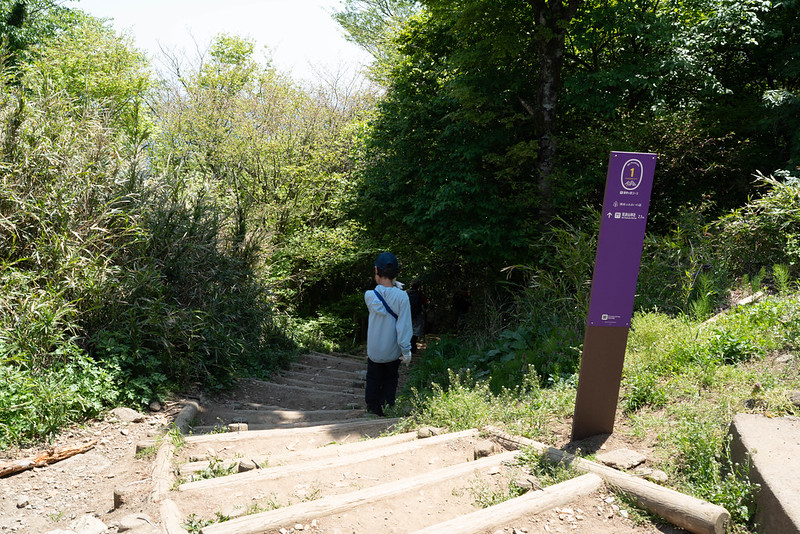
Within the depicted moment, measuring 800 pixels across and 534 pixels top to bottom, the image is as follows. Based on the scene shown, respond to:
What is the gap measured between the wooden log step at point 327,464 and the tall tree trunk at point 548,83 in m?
7.17

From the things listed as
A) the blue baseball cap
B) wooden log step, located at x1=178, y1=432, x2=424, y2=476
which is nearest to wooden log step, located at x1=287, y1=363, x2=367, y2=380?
the blue baseball cap

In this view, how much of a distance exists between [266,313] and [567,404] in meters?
6.25

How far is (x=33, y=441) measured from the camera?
483cm

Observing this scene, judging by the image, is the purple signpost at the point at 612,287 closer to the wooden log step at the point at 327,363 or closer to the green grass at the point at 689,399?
the green grass at the point at 689,399

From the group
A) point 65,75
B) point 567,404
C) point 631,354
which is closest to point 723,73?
point 631,354

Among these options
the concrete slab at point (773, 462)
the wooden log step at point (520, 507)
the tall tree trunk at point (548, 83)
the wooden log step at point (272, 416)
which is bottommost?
the wooden log step at point (272, 416)

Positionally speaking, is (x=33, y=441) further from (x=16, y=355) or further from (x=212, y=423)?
(x=212, y=423)

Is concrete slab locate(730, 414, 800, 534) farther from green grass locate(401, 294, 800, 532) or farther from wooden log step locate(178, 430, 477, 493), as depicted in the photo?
wooden log step locate(178, 430, 477, 493)

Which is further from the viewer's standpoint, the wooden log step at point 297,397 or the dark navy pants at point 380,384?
the wooden log step at point 297,397

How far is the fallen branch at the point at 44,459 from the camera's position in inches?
169

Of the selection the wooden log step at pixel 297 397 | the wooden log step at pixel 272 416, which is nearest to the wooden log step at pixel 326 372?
the wooden log step at pixel 297 397

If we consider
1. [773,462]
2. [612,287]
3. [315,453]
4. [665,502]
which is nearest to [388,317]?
[315,453]

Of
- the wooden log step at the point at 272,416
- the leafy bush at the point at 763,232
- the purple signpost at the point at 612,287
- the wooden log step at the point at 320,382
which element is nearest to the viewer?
the purple signpost at the point at 612,287

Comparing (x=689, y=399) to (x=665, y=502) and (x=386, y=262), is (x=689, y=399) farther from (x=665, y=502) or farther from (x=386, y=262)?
(x=386, y=262)
